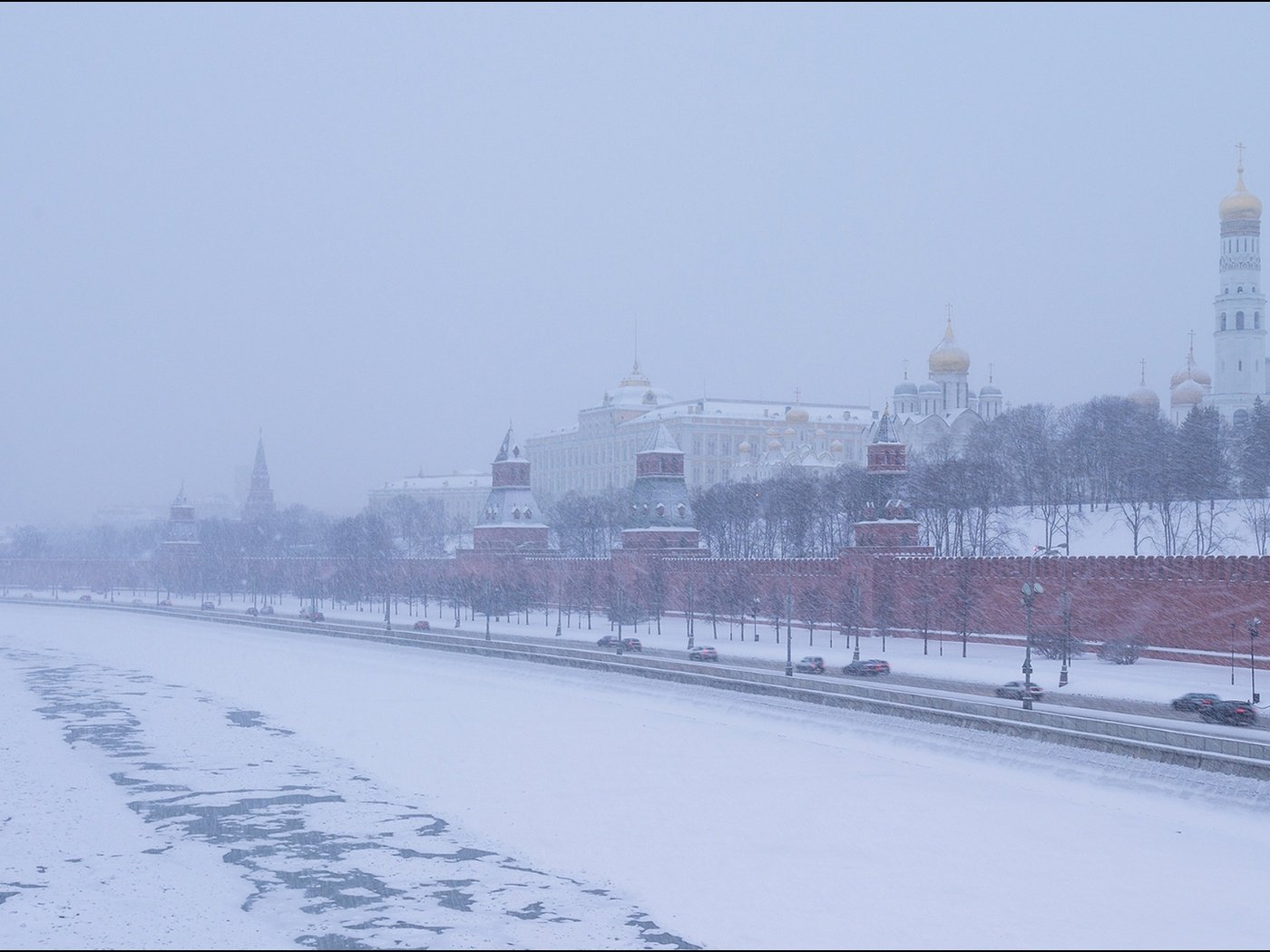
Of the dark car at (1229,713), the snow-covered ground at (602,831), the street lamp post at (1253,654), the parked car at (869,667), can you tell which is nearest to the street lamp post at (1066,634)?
the snow-covered ground at (602,831)

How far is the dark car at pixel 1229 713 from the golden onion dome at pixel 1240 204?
53.1 metres

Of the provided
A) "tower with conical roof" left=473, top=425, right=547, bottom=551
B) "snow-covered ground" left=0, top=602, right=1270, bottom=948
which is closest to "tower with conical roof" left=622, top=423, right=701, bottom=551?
"tower with conical roof" left=473, top=425, right=547, bottom=551

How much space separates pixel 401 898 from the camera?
13820 millimetres

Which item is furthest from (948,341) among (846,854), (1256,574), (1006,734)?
(846,854)

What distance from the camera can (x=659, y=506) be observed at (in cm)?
5159

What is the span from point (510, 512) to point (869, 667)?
3044cm

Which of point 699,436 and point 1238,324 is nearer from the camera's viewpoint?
point 1238,324

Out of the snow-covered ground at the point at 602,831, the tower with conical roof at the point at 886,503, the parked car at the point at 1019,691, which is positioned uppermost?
the tower with conical roof at the point at 886,503

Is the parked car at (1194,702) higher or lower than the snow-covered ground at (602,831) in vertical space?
higher

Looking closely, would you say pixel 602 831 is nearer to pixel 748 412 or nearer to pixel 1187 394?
pixel 1187 394

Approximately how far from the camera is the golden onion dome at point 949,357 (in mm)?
84375

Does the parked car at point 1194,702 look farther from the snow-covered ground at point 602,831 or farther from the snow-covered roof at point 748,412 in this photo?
the snow-covered roof at point 748,412

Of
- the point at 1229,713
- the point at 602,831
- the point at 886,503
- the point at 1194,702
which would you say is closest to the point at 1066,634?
the point at 1194,702

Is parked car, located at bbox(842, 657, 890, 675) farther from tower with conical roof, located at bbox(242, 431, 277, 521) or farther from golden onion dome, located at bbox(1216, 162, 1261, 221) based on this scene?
tower with conical roof, located at bbox(242, 431, 277, 521)
